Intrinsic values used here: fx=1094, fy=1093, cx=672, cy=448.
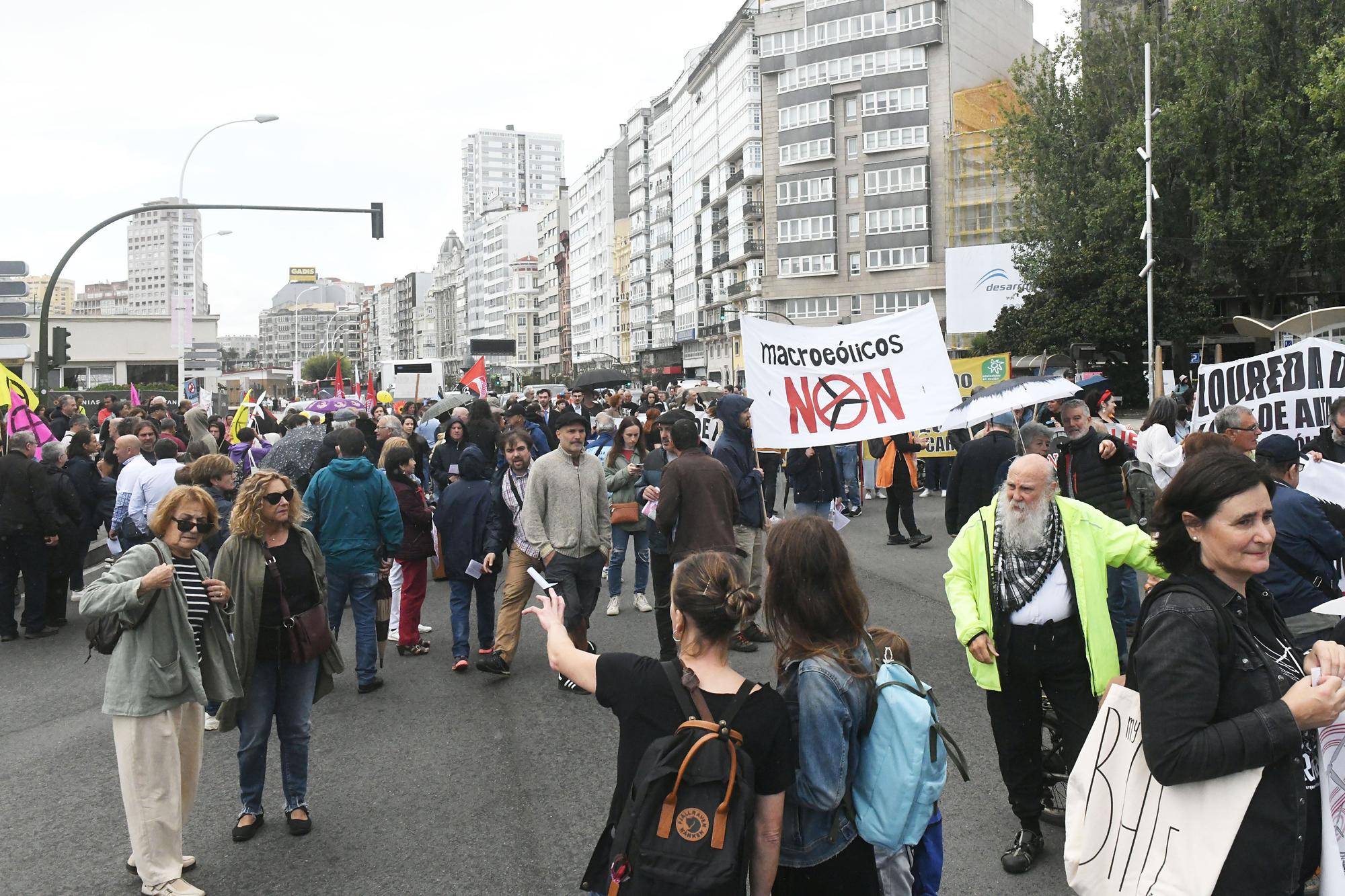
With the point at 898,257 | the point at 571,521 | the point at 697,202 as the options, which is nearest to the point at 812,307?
the point at 898,257

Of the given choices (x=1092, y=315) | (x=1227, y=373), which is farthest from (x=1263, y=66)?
(x=1227, y=373)

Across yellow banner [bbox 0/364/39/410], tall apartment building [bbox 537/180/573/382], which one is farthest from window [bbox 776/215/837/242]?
tall apartment building [bbox 537/180/573/382]

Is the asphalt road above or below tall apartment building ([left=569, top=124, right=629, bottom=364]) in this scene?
below

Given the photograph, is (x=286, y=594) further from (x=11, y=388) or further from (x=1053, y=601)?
(x=11, y=388)

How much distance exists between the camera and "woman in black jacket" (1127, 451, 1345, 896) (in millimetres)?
2424

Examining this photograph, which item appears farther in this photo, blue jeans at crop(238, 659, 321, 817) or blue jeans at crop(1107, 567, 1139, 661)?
blue jeans at crop(1107, 567, 1139, 661)

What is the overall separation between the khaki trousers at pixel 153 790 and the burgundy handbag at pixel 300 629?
66 cm

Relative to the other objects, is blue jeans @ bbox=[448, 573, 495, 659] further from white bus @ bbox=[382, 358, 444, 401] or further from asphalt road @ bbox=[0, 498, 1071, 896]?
white bus @ bbox=[382, 358, 444, 401]

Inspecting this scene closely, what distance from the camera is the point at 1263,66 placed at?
37000mm

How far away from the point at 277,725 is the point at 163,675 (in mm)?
808

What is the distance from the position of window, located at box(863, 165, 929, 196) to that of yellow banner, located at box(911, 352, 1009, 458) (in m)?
52.4

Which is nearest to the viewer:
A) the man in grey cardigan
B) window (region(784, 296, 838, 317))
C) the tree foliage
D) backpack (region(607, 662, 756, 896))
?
backpack (region(607, 662, 756, 896))

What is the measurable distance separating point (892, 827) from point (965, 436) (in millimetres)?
15156

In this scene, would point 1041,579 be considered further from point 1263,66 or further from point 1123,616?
point 1263,66
